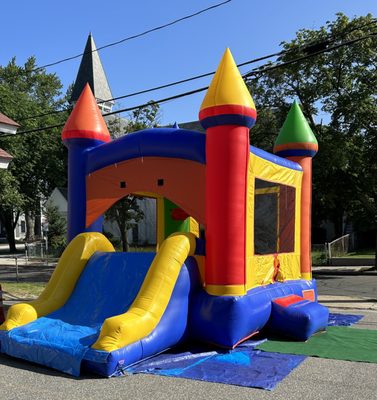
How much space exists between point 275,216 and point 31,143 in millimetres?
A: 28172

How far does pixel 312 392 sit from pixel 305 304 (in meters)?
2.94

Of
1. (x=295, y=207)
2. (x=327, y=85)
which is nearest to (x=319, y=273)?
(x=327, y=85)

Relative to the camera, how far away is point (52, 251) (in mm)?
31641

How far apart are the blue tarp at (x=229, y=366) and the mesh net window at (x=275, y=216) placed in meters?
2.86

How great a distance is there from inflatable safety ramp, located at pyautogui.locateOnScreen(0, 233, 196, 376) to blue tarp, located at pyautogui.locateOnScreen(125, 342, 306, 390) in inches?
9.1

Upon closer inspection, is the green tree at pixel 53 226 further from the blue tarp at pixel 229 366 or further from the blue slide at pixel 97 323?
the blue tarp at pixel 229 366

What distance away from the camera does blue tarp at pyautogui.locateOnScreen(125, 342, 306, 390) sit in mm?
5258

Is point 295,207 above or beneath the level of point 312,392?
above

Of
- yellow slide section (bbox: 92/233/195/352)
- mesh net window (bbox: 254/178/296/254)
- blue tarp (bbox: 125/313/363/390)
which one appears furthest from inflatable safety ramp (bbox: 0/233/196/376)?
mesh net window (bbox: 254/178/296/254)

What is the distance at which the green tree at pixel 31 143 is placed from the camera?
99.2 ft

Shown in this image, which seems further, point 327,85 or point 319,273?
point 319,273

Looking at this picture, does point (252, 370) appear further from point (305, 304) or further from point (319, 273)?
point (319, 273)

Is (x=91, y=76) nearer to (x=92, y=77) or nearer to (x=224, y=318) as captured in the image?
(x=92, y=77)

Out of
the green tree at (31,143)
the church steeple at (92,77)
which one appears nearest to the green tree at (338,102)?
the green tree at (31,143)
